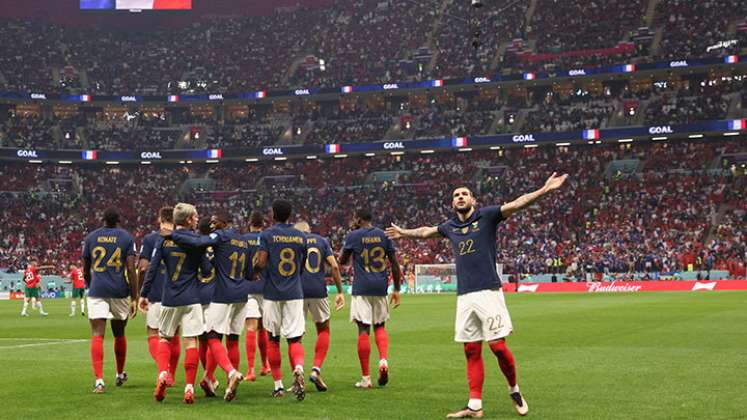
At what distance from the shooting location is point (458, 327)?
10445mm

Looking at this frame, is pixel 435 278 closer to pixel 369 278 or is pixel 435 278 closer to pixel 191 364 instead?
pixel 369 278

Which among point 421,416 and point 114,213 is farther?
point 114,213

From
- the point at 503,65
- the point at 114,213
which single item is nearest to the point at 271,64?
the point at 503,65

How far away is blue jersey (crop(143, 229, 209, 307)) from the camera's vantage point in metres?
11.7

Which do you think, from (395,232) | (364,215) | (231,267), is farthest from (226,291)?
(395,232)

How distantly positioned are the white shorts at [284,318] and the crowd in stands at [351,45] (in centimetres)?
6554

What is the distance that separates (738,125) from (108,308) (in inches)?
2432

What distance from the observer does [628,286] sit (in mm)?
53719

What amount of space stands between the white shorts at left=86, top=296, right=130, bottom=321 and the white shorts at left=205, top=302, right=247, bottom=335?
1.67m

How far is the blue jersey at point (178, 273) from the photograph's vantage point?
11711 millimetres

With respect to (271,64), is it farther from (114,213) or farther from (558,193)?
(114,213)

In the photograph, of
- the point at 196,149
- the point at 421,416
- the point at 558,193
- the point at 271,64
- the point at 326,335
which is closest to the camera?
the point at 421,416

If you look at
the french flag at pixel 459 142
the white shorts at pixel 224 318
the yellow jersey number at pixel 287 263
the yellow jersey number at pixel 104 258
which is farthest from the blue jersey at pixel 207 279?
the french flag at pixel 459 142

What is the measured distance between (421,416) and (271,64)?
81010 millimetres
